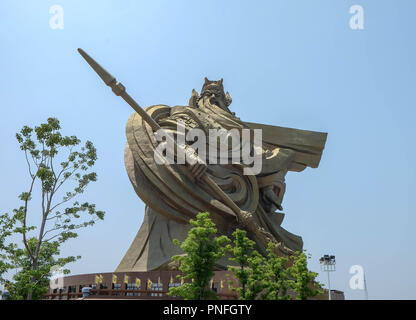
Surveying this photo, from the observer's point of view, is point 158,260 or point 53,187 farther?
point 158,260

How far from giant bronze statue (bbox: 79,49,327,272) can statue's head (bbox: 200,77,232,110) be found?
1753 mm

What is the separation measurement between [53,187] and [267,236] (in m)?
7.65

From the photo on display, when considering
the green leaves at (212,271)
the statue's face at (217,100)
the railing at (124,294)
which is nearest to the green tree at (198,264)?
the green leaves at (212,271)

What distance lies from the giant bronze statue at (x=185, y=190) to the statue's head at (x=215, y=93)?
1.75 meters

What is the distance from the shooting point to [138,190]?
1467 cm

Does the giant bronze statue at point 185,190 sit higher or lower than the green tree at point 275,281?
higher

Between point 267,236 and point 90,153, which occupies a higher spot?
point 90,153

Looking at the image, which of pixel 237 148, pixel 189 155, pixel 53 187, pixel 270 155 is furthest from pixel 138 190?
pixel 270 155

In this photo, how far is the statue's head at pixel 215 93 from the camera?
64.2 feet

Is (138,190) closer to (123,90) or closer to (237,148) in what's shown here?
(123,90)

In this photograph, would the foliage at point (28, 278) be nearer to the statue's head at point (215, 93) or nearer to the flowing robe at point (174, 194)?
the flowing robe at point (174, 194)

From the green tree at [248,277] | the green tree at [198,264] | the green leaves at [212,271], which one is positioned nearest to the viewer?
the green tree at [198,264]

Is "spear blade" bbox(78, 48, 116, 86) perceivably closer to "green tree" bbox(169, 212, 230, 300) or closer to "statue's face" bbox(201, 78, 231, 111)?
"statue's face" bbox(201, 78, 231, 111)
